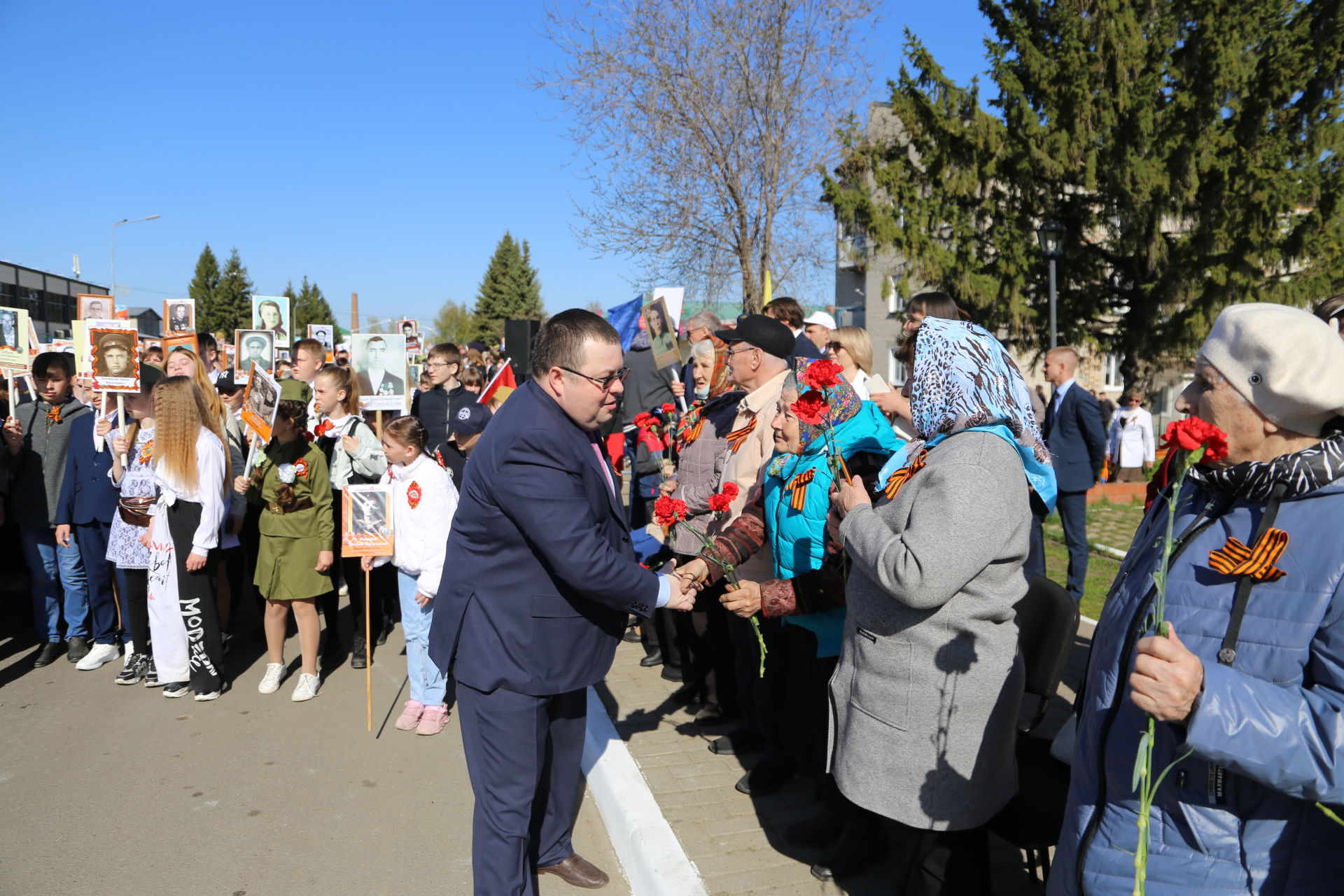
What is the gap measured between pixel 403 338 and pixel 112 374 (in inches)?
94.0

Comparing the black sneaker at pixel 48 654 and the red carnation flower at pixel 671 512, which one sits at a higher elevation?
the red carnation flower at pixel 671 512

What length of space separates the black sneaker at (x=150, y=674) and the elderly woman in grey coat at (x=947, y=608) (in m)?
5.52

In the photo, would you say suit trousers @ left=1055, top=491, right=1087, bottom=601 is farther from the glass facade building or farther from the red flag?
the glass facade building

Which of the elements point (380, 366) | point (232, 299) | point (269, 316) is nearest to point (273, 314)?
point (269, 316)

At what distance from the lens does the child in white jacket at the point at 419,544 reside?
5375 millimetres

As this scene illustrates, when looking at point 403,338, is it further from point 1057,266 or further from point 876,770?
point 1057,266

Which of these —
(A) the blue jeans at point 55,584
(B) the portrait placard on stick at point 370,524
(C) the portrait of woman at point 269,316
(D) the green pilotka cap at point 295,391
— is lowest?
(A) the blue jeans at point 55,584

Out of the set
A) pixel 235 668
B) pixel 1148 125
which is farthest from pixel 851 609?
pixel 1148 125

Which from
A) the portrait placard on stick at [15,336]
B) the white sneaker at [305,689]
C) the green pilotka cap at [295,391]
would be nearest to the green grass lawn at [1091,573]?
the white sneaker at [305,689]

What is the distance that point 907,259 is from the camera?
1980 centimetres

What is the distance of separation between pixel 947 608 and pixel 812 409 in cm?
93

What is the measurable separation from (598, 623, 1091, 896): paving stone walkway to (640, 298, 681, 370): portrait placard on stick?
281 centimetres

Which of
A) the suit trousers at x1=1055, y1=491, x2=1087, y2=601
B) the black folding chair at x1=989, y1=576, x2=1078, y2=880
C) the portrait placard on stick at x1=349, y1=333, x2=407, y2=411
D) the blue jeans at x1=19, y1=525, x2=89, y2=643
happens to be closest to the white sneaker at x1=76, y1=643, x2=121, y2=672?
the blue jeans at x1=19, y1=525, x2=89, y2=643

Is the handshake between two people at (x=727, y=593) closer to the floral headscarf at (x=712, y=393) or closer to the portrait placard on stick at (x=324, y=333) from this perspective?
the floral headscarf at (x=712, y=393)
